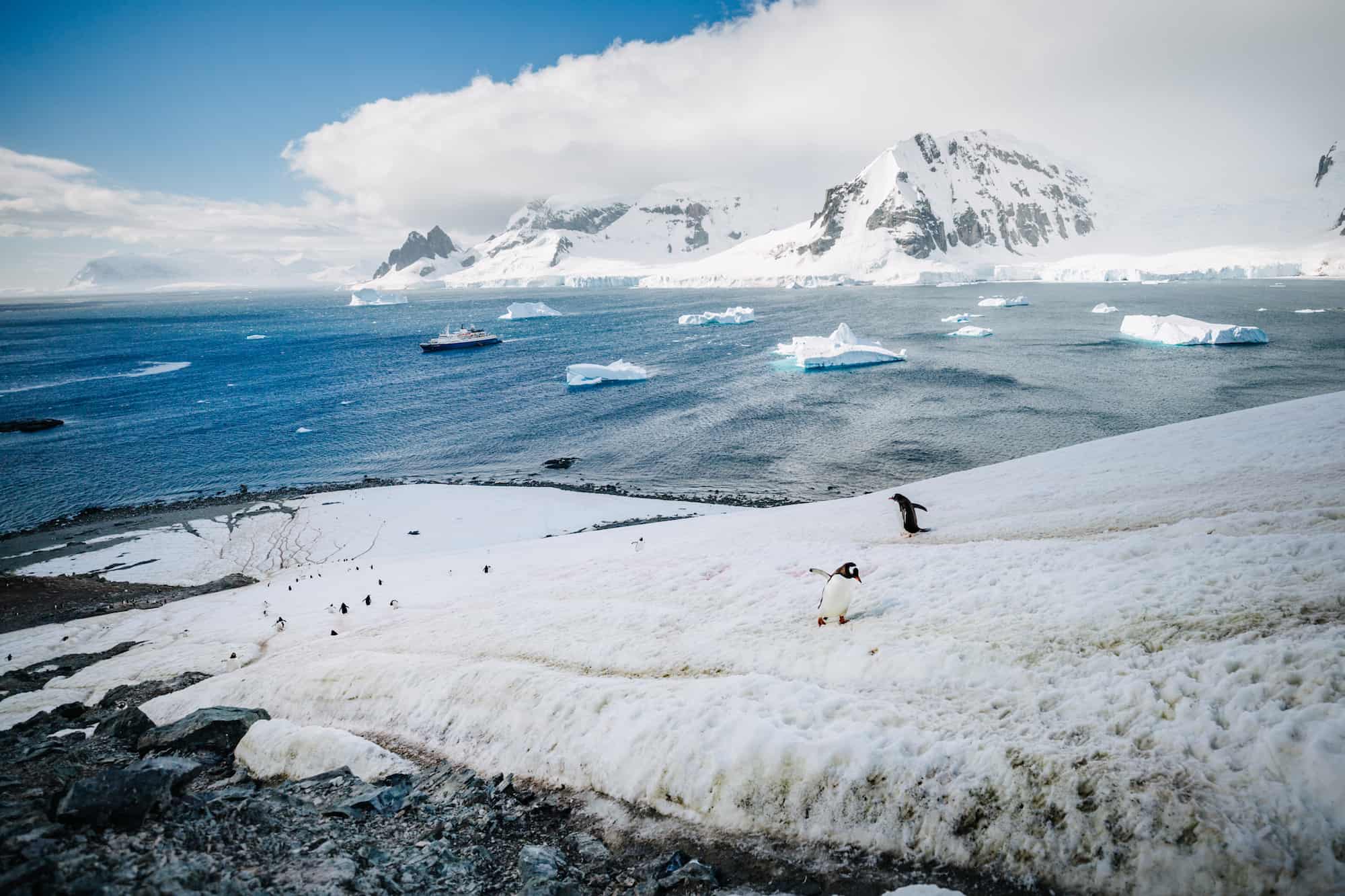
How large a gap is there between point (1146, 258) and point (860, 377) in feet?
650

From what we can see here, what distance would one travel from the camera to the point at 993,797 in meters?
7.09

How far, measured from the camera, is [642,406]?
56625mm

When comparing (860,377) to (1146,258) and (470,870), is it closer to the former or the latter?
(470,870)

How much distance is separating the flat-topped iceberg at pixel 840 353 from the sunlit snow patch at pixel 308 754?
6435 cm

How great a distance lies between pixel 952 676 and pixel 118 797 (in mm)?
10790

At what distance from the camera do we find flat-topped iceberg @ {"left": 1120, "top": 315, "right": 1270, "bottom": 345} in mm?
68438

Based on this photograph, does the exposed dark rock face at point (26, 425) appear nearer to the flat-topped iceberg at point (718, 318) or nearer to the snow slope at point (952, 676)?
the snow slope at point (952, 676)

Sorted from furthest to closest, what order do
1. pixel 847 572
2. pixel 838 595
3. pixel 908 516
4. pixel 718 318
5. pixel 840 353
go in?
1. pixel 718 318
2. pixel 840 353
3. pixel 908 516
4. pixel 847 572
5. pixel 838 595

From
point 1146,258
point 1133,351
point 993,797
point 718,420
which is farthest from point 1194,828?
point 1146,258

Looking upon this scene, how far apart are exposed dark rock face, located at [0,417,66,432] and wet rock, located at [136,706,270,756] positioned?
65.8m

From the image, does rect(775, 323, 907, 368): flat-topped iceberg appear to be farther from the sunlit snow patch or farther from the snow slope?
the sunlit snow patch

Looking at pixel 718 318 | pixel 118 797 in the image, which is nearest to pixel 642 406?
pixel 118 797

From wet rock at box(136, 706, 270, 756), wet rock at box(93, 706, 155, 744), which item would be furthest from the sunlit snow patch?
wet rock at box(93, 706, 155, 744)

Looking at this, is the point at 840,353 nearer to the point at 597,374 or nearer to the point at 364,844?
the point at 597,374
